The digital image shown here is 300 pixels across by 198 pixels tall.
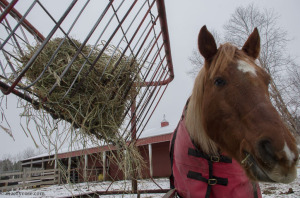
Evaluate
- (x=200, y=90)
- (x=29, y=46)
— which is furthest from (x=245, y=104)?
(x=29, y=46)

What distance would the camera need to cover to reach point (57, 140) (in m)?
1.18

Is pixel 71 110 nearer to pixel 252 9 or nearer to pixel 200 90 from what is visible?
pixel 200 90

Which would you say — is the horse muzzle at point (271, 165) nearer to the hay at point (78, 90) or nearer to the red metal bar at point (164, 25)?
the hay at point (78, 90)

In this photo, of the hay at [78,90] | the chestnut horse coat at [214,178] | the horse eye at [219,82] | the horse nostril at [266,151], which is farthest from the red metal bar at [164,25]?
the horse nostril at [266,151]

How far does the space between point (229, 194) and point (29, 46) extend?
2051mm

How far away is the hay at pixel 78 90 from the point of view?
1.19 metres

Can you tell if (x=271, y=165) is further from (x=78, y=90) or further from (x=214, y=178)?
(x=78, y=90)

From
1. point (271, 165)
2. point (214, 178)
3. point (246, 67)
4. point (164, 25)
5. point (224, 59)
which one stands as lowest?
point (214, 178)

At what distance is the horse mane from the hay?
0.69 metres

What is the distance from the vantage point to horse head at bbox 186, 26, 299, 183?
0.87 m

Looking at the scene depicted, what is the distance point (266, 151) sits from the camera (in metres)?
0.90

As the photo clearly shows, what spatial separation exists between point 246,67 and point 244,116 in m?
0.38

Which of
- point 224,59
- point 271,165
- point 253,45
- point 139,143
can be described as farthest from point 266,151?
point 139,143

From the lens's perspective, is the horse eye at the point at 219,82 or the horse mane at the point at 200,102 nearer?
the horse eye at the point at 219,82
